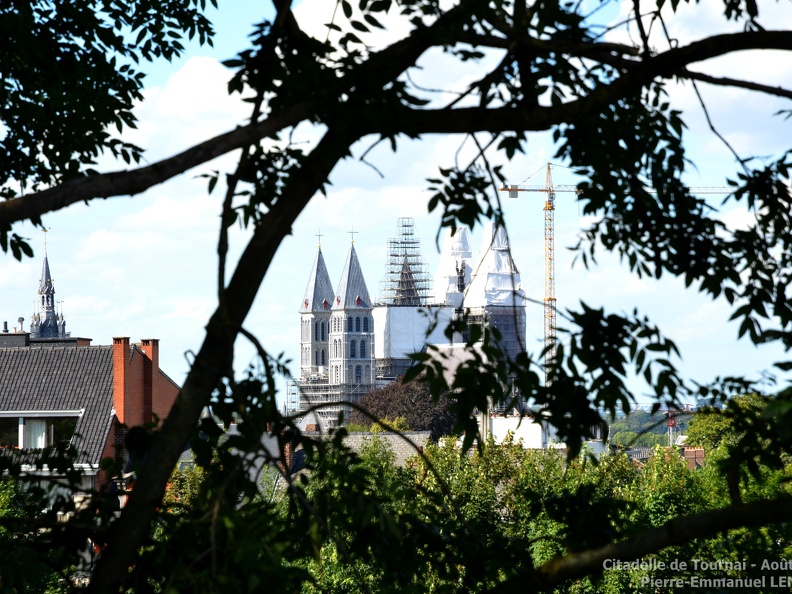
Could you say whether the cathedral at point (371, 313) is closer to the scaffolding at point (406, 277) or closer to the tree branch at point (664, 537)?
the scaffolding at point (406, 277)

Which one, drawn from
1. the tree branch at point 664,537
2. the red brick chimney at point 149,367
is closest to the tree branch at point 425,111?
the tree branch at point 664,537

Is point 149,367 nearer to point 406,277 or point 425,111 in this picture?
point 425,111

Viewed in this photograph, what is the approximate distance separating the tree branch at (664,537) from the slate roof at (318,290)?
180 m

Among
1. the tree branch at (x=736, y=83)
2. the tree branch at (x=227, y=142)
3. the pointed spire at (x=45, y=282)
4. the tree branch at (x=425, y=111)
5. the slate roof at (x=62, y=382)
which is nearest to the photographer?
the tree branch at (x=227, y=142)

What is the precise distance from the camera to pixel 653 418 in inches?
149

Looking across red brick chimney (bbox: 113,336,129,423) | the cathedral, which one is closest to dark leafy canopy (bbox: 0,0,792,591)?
red brick chimney (bbox: 113,336,129,423)

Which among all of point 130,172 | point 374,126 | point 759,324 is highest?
point 374,126

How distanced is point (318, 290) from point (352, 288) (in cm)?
910

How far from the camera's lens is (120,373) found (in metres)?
43.5

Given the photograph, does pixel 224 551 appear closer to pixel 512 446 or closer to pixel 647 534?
pixel 647 534

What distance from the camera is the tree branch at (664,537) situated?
9.63ft

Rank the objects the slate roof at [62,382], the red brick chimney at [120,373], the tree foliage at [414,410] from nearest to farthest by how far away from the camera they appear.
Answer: the slate roof at [62,382]
the red brick chimney at [120,373]
the tree foliage at [414,410]

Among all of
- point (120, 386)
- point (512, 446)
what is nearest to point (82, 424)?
point (120, 386)

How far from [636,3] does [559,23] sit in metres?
0.31
